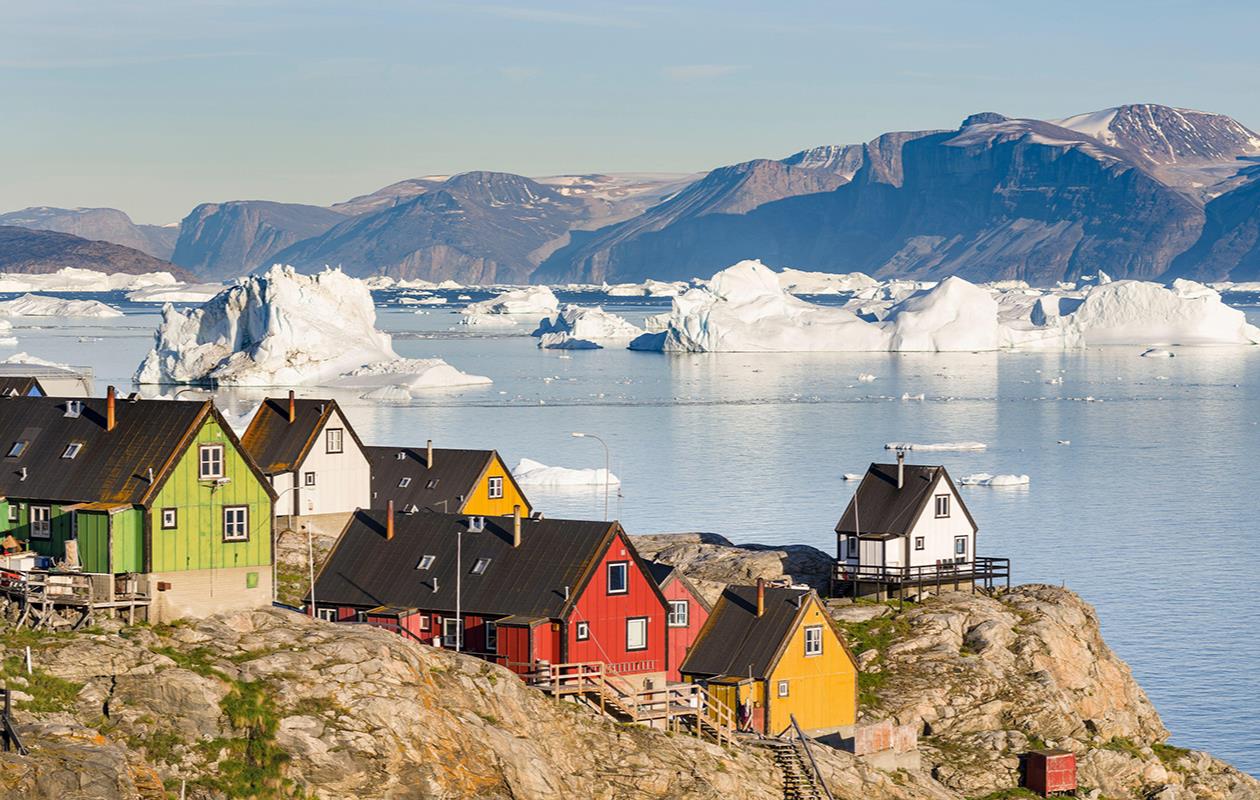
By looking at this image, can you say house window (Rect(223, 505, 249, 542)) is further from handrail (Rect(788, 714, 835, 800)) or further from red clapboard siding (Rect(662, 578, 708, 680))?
handrail (Rect(788, 714, 835, 800))

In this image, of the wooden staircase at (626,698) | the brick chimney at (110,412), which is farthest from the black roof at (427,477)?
the brick chimney at (110,412)

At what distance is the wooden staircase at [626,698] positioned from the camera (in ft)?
112

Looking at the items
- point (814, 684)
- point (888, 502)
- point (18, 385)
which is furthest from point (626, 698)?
point (18, 385)

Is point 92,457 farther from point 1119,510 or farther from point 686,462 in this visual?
point 686,462

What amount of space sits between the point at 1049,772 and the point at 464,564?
12637 millimetres

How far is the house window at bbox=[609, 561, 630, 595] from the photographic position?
37.9 meters

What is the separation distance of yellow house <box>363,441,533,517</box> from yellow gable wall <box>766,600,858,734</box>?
41.2 feet

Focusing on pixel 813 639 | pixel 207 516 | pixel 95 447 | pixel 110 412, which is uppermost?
pixel 110 412

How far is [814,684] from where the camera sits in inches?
1587

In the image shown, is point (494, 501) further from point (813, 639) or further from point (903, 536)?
point (813, 639)

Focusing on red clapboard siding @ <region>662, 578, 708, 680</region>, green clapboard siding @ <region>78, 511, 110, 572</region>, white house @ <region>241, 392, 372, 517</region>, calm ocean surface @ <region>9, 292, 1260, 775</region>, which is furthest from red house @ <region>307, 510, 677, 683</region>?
calm ocean surface @ <region>9, 292, 1260, 775</region>

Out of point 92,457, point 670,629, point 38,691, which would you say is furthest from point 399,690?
point 670,629

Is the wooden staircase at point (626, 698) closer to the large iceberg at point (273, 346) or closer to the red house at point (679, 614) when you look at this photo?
the red house at point (679, 614)

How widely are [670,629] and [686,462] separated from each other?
72078 mm
